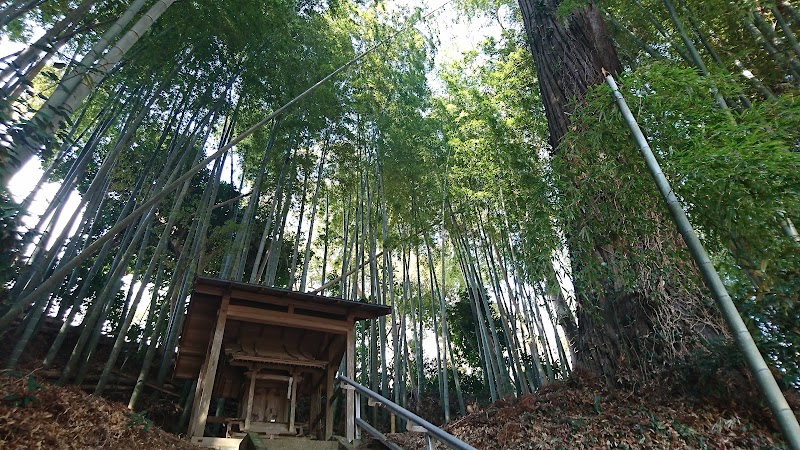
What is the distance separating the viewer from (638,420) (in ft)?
9.82

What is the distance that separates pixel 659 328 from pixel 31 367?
23.2ft

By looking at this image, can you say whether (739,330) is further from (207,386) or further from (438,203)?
(438,203)

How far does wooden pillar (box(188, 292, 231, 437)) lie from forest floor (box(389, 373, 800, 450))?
7.93ft

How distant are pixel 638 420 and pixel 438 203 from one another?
15.7ft

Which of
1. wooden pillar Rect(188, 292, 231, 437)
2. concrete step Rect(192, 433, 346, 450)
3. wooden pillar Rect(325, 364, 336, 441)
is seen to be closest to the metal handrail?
concrete step Rect(192, 433, 346, 450)

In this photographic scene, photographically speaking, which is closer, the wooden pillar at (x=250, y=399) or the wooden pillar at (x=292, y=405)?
the wooden pillar at (x=250, y=399)

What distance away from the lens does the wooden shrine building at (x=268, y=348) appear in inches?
164

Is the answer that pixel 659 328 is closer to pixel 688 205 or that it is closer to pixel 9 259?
pixel 688 205

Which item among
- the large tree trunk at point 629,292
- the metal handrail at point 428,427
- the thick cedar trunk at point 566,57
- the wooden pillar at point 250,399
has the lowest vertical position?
the metal handrail at point 428,427

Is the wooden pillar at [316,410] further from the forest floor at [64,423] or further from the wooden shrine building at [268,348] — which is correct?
the forest floor at [64,423]

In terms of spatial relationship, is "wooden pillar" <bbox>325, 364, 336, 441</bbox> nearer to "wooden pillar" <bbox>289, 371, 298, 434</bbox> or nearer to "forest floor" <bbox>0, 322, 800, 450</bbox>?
"wooden pillar" <bbox>289, 371, 298, 434</bbox>

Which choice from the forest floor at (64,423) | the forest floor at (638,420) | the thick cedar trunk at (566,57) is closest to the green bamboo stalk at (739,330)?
the forest floor at (638,420)

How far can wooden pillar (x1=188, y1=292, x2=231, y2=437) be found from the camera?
3.47 metres

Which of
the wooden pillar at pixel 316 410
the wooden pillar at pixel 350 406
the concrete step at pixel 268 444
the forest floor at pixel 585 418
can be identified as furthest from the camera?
the wooden pillar at pixel 316 410
